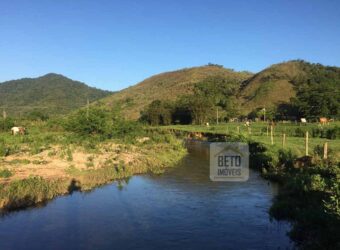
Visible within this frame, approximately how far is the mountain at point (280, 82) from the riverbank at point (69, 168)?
61586mm

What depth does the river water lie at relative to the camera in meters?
13.0

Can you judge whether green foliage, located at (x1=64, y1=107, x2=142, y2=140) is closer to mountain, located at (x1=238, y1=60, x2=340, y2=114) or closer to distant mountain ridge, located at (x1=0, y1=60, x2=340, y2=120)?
distant mountain ridge, located at (x1=0, y1=60, x2=340, y2=120)

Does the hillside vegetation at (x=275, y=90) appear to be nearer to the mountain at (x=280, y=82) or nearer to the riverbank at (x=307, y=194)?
the mountain at (x=280, y=82)

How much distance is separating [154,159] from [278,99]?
73693 millimetres

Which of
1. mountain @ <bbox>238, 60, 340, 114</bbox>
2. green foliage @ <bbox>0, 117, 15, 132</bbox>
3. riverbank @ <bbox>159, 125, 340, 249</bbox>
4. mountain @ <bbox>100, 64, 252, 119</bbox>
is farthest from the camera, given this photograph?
mountain @ <bbox>100, 64, 252, 119</bbox>

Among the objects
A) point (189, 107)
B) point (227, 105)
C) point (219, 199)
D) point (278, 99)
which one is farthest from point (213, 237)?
point (278, 99)

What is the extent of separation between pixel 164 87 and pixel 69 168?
428 ft

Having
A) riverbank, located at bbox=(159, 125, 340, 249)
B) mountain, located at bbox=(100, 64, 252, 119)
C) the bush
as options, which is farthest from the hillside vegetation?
riverbank, located at bbox=(159, 125, 340, 249)

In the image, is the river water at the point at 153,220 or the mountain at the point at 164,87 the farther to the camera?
the mountain at the point at 164,87

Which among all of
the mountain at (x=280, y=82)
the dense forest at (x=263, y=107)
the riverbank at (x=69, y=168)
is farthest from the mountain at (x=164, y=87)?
the riverbank at (x=69, y=168)

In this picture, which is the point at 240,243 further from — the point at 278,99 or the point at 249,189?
the point at 278,99

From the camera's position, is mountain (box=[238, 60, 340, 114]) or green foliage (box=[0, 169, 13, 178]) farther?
mountain (box=[238, 60, 340, 114])

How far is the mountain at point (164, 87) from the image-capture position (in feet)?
408

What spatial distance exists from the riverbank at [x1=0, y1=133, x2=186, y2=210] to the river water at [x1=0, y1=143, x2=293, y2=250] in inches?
31.3
